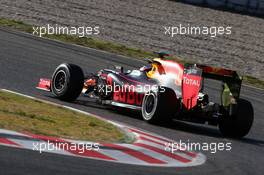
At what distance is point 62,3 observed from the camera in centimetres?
3325

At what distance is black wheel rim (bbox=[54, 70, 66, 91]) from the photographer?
46.6 ft

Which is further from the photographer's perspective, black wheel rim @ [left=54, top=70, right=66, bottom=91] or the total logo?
black wheel rim @ [left=54, top=70, right=66, bottom=91]

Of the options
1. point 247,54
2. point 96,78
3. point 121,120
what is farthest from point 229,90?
point 247,54

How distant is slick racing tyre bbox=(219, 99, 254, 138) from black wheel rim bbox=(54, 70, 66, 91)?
10.2 ft

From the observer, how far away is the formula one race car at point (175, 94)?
12.5 meters

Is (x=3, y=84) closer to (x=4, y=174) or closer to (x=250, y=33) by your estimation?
(x=4, y=174)

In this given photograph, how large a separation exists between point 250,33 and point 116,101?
66.0 ft

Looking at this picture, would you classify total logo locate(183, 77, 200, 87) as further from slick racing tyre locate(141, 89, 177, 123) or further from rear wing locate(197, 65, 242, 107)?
slick racing tyre locate(141, 89, 177, 123)

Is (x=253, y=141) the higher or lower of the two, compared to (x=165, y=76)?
lower

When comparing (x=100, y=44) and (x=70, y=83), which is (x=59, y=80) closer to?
(x=70, y=83)

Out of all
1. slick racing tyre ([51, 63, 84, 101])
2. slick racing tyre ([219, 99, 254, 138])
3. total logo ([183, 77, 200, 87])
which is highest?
total logo ([183, 77, 200, 87])

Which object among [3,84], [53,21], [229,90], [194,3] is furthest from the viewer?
[194,3]

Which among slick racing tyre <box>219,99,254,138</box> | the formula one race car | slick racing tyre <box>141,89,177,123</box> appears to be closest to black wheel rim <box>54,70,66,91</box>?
the formula one race car

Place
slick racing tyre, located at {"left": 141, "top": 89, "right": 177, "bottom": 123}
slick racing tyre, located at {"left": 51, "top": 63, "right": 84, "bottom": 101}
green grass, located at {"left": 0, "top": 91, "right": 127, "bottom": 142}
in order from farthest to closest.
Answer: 1. slick racing tyre, located at {"left": 51, "top": 63, "right": 84, "bottom": 101}
2. slick racing tyre, located at {"left": 141, "top": 89, "right": 177, "bottom": 123}
3. green grass, located at {"left": 0, "top": 91, "right": 127, "bottom": 142}
